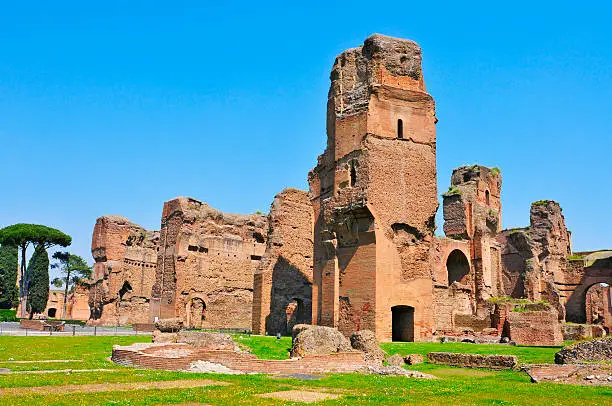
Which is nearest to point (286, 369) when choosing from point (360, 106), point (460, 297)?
point (360, 106)

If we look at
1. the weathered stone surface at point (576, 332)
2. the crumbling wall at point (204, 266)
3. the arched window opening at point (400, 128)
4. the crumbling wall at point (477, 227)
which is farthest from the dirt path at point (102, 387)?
the crumbling wall at point (204, 266)

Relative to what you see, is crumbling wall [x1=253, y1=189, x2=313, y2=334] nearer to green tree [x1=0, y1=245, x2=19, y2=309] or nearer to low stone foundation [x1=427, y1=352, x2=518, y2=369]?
low stone foundation [x1=427, y1=352, x2=518, y2=369]

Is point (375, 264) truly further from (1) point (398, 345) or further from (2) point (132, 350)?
(2) point (132, 350)

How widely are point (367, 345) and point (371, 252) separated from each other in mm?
6927

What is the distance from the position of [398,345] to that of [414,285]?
4.05m

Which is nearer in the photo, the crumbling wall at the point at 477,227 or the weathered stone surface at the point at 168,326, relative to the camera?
the weathered stone surface at the point at 168,326

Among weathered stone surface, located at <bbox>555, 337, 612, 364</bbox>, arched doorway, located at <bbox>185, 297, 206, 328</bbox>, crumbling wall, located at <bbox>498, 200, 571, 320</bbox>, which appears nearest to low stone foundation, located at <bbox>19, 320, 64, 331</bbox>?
arched doorway, located at <bbox>185, 297, 206, 328</bbox>

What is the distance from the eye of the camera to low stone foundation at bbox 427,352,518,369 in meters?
13.5

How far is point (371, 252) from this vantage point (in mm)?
21250

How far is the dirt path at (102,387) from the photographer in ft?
26.3

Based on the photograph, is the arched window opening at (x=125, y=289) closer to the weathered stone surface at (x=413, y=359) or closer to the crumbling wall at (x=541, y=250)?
the crumbling wall at (x=541, y=250)

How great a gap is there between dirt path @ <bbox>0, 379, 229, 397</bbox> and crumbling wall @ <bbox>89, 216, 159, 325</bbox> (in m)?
32.1

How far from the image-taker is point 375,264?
21.0 metres

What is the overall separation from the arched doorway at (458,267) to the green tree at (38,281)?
3515 cm
